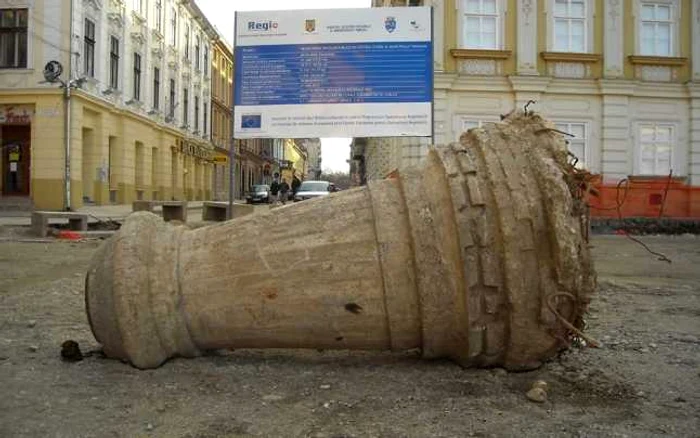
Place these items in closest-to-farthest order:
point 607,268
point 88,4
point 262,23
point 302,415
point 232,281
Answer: point 302,415
point 232,281
point 607,268
point 262,23
point 88,4

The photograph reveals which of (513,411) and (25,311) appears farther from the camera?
(25,311)

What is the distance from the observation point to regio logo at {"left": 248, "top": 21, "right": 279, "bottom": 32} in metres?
10.9

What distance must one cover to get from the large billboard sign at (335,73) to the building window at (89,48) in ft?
47.5

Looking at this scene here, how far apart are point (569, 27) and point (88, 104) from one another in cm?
1682

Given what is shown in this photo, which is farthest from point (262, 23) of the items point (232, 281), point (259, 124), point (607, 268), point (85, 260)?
point (232, 281)

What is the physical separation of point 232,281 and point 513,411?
5.14ft

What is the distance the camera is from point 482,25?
1858 cm

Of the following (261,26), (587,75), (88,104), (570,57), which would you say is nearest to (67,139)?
(88,104)

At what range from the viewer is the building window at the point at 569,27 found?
61.8ft

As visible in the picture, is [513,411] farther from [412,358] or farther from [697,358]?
[697,358]

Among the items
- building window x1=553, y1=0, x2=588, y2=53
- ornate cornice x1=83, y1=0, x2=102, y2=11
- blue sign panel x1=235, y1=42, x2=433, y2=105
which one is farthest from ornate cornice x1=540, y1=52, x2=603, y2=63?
ornate cornice x1=83, y1=0, x2=102, y2=11

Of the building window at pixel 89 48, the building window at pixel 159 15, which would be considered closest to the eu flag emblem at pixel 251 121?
the building window at pixel 89 48

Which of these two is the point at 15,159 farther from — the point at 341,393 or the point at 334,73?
the point at 341,393

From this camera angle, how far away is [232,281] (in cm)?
338
